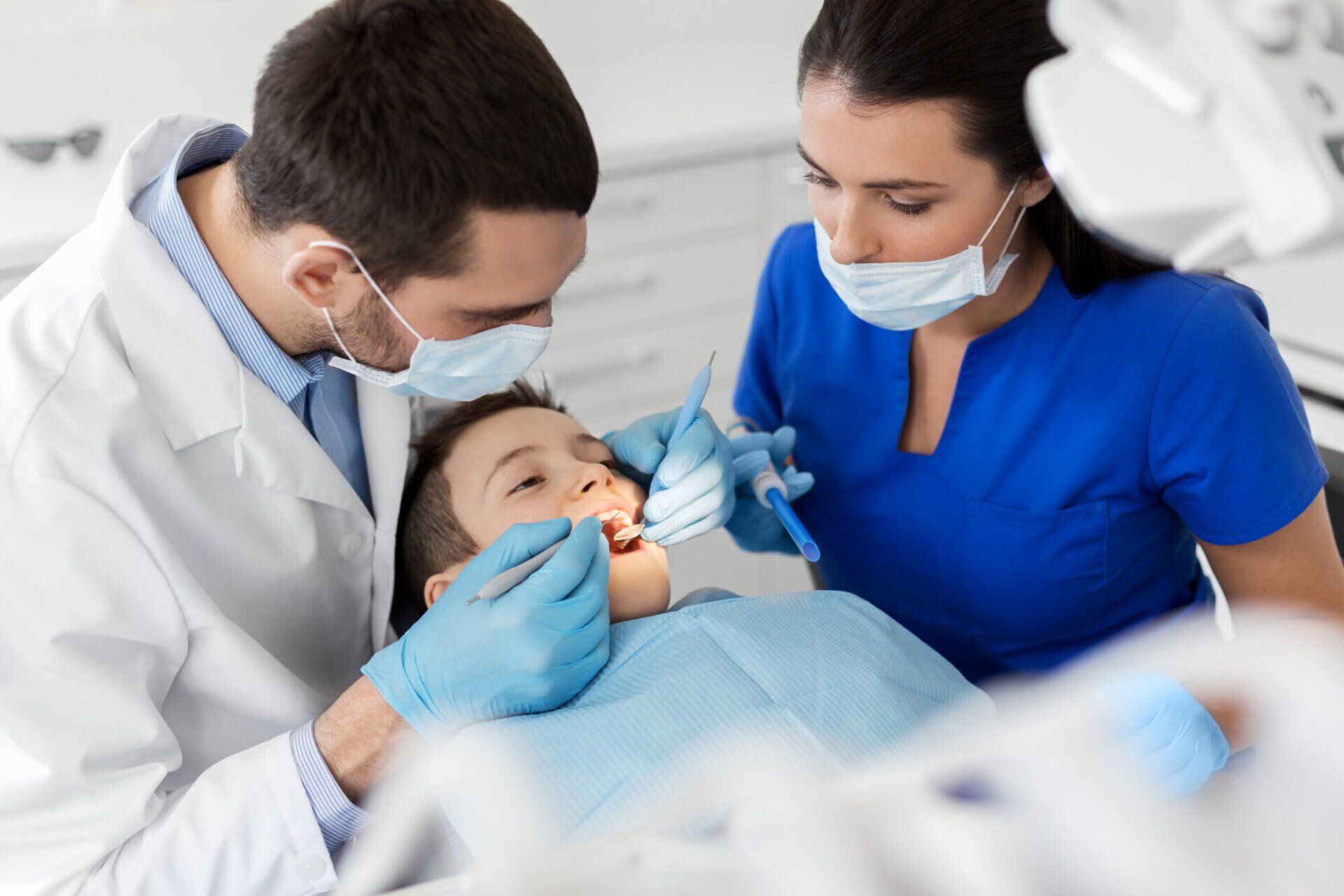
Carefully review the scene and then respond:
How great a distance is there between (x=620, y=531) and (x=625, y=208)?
125 centimetres

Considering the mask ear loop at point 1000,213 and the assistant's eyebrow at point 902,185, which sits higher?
the assistant's eyebrow at point 902,185

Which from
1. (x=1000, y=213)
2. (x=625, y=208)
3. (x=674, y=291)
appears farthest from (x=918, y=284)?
(x=674, y=291)

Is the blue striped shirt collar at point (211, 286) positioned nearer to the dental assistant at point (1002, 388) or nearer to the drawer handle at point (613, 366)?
the dental assistant at point (1002, 388)

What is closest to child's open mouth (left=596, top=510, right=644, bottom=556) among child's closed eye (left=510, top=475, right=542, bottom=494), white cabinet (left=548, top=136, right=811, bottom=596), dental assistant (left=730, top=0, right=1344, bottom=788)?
child's closed eye (left=510, top=475, right=542, bottom=494)

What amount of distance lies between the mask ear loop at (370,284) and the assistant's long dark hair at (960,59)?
0.54m

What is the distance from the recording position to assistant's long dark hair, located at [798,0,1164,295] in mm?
1214

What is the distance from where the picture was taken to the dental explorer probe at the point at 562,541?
124 centimetres

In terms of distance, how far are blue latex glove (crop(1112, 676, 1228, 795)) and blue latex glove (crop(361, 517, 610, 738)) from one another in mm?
575

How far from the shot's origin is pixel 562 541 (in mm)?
1335

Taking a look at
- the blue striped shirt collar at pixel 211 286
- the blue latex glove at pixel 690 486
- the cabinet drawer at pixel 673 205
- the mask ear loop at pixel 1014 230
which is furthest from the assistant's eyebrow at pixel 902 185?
the cabinet drawer at pixel 673 205

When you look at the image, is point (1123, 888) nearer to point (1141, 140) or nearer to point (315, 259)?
point (1141, 140)

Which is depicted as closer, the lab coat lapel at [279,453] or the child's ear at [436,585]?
the lab coat lapel at [279,453]

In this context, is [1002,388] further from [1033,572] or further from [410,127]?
[410,127]

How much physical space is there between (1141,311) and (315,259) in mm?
927
